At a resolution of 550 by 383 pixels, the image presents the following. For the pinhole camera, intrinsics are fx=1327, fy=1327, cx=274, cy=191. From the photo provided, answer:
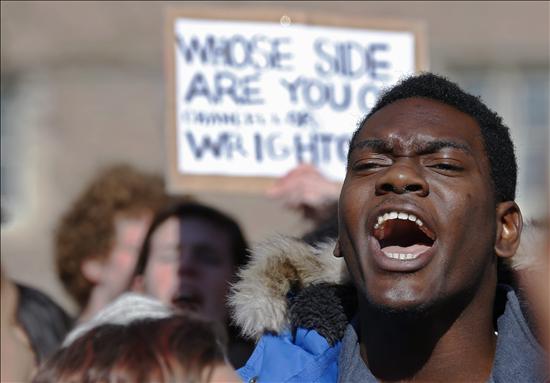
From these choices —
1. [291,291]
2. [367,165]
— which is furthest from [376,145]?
[291,291]

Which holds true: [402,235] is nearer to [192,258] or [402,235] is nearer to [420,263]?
[420,263]

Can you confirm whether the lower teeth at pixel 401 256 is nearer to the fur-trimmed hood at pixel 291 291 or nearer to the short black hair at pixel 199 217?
the fur-trimmed hood at pixel 291 291

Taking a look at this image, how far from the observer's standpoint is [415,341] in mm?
2525

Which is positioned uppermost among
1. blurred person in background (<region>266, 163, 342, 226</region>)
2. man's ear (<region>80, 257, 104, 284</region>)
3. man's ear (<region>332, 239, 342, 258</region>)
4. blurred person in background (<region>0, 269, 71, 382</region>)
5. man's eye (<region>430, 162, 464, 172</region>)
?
man's eye (<region>430, 162, 464, 172</region>)

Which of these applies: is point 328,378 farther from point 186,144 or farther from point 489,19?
point 489,19

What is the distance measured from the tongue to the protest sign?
1.77 meters

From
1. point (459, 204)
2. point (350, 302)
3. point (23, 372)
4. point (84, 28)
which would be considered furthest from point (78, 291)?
point (84, 28)

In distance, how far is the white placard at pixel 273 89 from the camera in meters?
4.32

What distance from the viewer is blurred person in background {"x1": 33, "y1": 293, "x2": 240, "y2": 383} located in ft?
6.87

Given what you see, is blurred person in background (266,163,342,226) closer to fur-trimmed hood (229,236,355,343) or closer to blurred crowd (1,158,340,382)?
blurred crowd (1,158,340,382)

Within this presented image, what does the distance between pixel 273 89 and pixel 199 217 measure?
0.50m

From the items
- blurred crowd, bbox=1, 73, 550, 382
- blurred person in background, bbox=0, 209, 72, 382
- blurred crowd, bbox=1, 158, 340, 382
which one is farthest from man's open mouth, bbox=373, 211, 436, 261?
blurred person in background, bbox=0, 209, 72, 382

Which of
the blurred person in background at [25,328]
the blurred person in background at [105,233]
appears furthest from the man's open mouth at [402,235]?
the blurred person in background at [105,233]

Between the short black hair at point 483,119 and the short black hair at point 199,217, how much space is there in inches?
63.1
